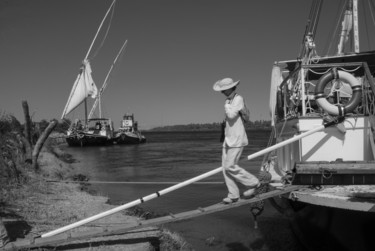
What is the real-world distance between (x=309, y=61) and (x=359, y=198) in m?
5.99

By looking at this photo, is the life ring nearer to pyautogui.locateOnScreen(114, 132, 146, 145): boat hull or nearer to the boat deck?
the boat deck

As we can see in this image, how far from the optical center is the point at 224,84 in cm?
682

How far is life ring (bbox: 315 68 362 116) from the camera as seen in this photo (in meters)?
7.45

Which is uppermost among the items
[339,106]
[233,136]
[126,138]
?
[339,106]

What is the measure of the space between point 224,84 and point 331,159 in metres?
3.23

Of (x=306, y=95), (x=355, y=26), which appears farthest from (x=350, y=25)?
(x=306, y=95)

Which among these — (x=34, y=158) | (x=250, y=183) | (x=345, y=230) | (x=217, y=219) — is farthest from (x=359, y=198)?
(x=34, y=158)

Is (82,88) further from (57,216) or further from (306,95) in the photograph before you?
(306,95)

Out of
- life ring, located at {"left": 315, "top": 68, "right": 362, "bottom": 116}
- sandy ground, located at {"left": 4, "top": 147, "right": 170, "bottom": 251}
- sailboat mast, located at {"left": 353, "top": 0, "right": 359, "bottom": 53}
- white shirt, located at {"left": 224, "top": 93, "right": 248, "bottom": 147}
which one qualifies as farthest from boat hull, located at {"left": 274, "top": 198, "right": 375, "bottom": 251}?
sailboat mast, located at {"left": 353, "top": 0, "right": 359, "bottom": 53}

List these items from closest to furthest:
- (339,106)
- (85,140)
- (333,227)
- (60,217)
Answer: (333,227)
(339,106)
(60,217)
(85,140)

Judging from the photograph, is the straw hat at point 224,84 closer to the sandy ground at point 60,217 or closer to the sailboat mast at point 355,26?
the sandy ground at point 60,217

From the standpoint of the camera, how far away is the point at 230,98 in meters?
6.90

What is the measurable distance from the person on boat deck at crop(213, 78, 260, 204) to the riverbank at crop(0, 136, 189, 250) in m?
1.73

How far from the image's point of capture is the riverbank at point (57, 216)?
6688 mm
